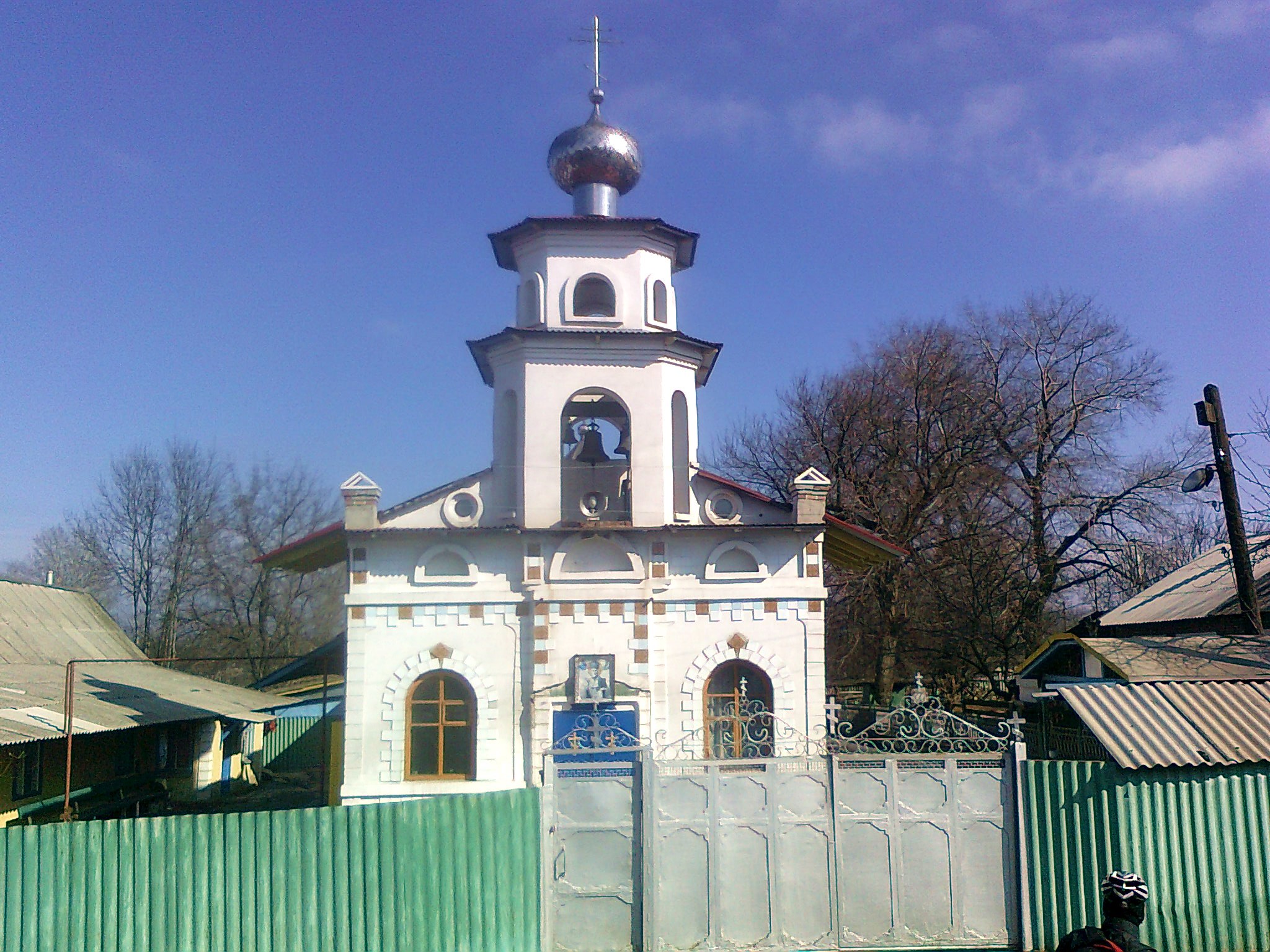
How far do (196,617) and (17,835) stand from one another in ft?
126

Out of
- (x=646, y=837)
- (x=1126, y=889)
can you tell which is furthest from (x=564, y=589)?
(x=1126, y=889)

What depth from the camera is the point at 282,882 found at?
8703 mm

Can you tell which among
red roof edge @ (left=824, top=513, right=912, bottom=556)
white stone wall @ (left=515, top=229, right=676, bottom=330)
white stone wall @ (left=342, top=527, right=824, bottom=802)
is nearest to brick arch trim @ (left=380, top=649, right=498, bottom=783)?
white stone wall @ (left=342, top=527, right=824, bottom=802)

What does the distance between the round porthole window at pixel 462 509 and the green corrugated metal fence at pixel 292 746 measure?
20.7 metres

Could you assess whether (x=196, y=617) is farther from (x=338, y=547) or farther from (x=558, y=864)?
(x=558, y=864)

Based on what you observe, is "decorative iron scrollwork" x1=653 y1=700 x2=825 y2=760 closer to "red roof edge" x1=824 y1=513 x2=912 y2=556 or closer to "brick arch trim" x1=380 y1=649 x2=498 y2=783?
"brick arch trim" x1=380 y1=649 x2=498 y2=783

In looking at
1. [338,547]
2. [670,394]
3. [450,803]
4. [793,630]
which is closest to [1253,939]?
[793,630]

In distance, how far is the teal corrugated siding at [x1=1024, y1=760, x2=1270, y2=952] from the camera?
373 inches

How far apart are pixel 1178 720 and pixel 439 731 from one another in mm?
9257

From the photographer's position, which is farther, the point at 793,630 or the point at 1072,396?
the point at 1072,396

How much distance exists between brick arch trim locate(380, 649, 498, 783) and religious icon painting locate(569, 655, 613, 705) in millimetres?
1166

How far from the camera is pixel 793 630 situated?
1469 centimetres

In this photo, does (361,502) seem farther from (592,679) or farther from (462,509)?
(592,679)

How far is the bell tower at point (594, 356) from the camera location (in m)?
15.1
